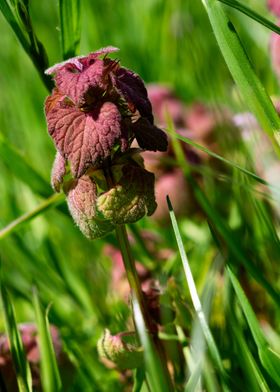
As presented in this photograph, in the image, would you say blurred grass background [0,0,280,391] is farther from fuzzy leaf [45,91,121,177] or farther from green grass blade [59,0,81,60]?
fuzzy leaf [45,91,121,177]

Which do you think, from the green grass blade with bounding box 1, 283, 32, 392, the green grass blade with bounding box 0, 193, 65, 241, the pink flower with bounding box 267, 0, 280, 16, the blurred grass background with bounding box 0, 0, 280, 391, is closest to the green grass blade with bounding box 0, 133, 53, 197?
the blurred grass background with bounding box 0, 0, 280, 391

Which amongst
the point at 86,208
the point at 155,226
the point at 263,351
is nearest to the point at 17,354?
the point at 86,208

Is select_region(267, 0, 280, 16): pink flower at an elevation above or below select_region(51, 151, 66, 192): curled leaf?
above

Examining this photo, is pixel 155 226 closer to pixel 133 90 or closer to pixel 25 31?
pixel 25 31

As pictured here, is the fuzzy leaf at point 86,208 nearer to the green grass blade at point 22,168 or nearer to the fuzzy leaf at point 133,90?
the fuzzy leaf at point 133,90

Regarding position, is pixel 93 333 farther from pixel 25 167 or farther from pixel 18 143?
pixel 18 143
